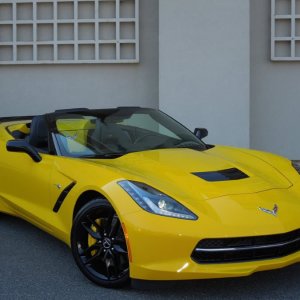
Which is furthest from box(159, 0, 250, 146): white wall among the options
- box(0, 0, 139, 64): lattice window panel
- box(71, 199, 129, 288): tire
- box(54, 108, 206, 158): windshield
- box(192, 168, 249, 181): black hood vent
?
box(71, 199, 129, 288): tire

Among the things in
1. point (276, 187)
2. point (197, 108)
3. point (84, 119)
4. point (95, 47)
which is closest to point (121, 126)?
point (84, 119)

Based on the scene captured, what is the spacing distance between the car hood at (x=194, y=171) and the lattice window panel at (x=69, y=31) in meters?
5.07

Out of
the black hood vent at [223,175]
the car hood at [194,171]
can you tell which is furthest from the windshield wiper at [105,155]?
the black hood vent at [223,175]

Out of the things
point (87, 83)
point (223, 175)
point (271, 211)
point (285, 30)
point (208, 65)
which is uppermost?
point (285, 30)

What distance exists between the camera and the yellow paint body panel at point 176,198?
3.27m

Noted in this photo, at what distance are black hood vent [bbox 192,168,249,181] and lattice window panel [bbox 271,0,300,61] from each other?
17.6 feet

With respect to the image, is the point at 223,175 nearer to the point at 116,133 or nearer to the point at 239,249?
the point at 239,249

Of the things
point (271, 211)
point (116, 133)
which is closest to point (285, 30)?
point (116, 133)

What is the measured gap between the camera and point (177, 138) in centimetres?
495

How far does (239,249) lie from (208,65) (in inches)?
222

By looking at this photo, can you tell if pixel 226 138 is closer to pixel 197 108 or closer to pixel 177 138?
pixel 197 108

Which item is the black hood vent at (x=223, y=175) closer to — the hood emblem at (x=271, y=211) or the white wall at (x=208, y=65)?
the hood emblem at (x=271, y=211)

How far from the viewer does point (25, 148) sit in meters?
4.62

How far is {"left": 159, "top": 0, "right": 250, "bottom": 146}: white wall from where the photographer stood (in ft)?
27.9
